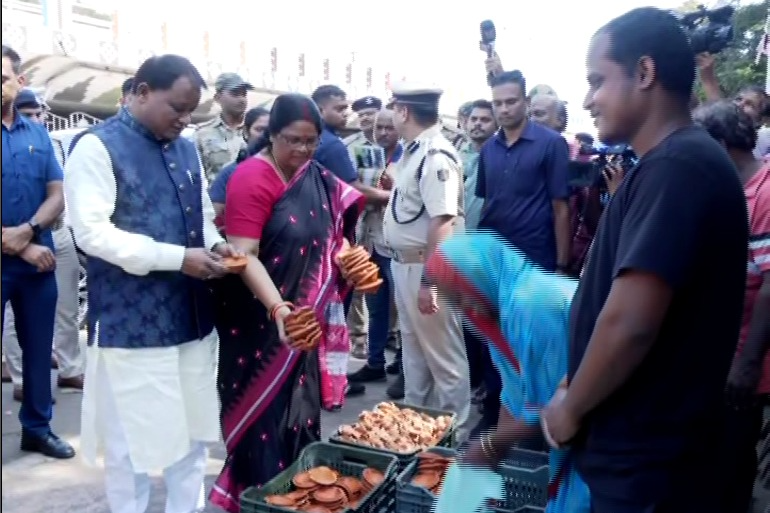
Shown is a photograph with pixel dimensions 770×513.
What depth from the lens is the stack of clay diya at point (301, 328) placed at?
2.59 meters

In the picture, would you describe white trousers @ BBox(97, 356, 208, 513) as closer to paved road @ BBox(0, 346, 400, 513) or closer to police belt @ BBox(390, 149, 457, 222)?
paved road @ BBox(0, 346, 400, 513)

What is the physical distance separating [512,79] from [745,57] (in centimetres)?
609

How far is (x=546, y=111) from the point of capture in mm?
5293

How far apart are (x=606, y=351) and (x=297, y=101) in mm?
1692

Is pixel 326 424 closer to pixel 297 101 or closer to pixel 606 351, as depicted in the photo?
pixel 297 101

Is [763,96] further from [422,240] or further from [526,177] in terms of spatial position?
[422,240]

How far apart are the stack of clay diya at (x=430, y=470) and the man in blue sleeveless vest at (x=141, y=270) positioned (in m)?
0.86

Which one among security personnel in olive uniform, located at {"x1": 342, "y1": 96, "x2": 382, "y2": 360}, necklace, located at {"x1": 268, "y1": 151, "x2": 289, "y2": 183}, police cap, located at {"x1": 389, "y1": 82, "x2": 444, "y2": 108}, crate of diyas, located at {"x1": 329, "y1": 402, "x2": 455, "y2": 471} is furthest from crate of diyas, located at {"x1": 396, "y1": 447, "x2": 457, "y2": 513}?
security personnel in olive uniform, located at {"x1": 342, "y1": 96, "x2": 382, "y2": 360}

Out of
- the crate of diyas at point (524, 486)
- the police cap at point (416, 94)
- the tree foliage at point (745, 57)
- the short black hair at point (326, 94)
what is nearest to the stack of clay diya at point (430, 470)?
the crate of diyas at point (524, 486)

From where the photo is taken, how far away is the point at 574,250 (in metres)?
4.14

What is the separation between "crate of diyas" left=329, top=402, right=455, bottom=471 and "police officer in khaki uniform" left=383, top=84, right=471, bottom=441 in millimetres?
456

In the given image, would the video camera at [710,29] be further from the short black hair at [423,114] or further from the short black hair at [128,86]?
the short black hair at [128,86]

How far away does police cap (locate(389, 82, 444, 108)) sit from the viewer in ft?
12.6

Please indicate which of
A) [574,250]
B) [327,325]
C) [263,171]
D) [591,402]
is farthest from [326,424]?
[591,402]
